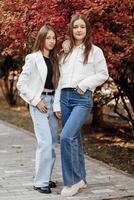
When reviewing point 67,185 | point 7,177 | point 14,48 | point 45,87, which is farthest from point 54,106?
point 14,48

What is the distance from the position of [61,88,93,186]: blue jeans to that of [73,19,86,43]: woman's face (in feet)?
1.90

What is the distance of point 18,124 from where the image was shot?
12.5 meters

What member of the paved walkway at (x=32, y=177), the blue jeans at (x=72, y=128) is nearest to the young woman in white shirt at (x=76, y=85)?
the blue jeans at (x=72, y=128)

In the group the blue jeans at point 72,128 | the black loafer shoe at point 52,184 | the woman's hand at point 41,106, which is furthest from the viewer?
the black loafer shoe at point 52,184

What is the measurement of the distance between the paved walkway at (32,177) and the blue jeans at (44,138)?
0.24 m

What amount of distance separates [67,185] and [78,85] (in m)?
1.13

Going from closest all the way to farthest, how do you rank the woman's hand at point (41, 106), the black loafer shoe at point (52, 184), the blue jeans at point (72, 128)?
1. the blue jeans at point (72, 128)
2. the woman's hand at point (41, 106)
3. the black loafer shoe at point (52, 184)

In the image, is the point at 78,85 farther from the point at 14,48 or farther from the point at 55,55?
the point at 14,48

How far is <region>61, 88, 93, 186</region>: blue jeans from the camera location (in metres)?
5.59

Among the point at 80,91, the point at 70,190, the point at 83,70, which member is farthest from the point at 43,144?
the point at 83,70

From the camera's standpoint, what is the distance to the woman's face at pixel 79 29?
5.65 metres

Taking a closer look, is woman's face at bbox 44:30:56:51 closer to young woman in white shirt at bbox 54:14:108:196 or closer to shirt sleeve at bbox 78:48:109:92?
young woman in white shirt at bbox 54:14:108:196

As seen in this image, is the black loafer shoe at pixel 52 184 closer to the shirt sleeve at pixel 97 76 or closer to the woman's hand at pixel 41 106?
the woman's hand at pixel 41 106

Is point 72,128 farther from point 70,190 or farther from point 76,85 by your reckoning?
point 70,190
